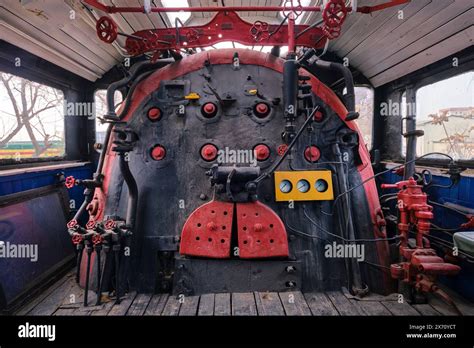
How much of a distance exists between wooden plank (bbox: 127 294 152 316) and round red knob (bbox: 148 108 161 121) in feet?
6.00

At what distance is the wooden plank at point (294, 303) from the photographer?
2.46m

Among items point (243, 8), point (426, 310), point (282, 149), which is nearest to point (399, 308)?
point (426, 310)

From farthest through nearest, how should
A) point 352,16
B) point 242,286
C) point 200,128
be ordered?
point 352,16 → point 200,128 → point 242,286

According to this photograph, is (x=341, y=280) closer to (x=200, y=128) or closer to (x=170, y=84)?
(x=200, y=128)

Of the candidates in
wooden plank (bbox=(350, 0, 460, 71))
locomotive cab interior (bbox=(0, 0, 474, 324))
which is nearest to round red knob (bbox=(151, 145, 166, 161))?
locomotive cab interior (bbox=(0, 0, 474, 324))

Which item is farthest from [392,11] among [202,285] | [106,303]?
[106,303]

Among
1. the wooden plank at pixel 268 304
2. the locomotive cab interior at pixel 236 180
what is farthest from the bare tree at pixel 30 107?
the wooden plank at pixel 268 304

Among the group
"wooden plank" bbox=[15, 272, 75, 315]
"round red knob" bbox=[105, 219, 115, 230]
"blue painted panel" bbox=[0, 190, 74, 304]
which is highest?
"round red knob" bbox=[105, 219, 115, 230]

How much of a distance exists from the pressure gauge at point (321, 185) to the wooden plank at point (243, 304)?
1.26 meters

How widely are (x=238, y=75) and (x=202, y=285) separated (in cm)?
226

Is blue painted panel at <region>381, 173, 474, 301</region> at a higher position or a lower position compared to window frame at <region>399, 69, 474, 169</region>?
lower

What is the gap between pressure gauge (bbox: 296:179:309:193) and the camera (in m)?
3.00

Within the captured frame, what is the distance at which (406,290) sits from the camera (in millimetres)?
2625

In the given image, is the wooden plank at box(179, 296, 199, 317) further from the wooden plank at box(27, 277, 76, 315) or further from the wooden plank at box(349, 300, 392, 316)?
the wooden plank at box(349, 300, 392, 316)
